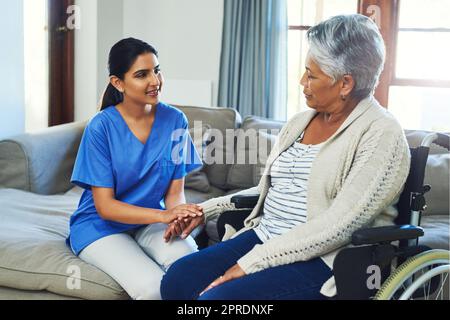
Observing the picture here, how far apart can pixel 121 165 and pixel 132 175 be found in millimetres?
50

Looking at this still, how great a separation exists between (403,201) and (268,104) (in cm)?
262

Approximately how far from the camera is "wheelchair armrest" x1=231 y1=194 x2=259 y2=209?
198cm

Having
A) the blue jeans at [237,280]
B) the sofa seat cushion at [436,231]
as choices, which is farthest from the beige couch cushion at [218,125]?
the blue jeans at [237,280]

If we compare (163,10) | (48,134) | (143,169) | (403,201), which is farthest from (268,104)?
(403,201)

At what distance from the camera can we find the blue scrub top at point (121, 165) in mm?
2029

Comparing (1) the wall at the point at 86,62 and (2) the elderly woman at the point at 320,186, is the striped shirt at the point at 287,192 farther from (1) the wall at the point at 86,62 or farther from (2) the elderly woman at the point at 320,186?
(1) the wall at the point at 86,62

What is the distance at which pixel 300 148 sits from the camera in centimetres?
186

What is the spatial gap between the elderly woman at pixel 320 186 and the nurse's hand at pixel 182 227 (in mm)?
128

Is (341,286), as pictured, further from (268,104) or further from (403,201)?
(268,104)

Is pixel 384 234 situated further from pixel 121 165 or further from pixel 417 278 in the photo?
pixel 121 165

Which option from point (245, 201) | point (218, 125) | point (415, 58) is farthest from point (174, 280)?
point (415, 58)

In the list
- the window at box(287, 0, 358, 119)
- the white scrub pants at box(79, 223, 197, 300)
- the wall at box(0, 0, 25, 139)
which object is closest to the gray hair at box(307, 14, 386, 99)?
the white scrub pants at box(79, 223, 197, 300)

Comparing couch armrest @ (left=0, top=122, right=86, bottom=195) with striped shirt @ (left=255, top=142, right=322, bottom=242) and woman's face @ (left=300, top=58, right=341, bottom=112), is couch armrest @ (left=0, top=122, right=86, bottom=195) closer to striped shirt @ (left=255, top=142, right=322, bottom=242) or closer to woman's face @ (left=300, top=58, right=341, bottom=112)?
striped shirt @ (left=255, top=142, right=322, bottom=242)

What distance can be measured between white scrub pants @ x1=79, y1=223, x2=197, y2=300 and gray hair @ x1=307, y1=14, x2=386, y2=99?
2.39 feet
